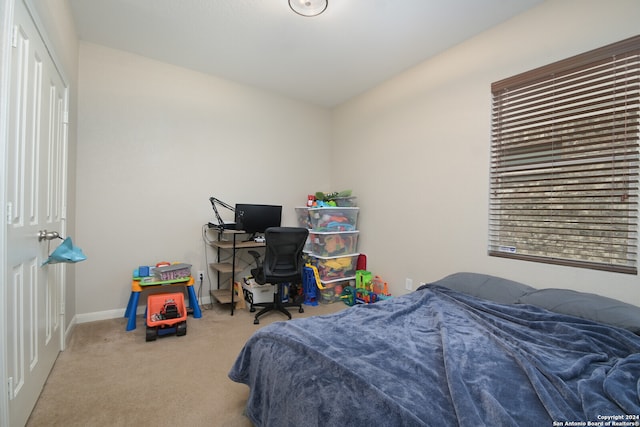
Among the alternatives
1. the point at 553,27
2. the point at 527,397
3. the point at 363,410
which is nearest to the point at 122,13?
the point at 363,410

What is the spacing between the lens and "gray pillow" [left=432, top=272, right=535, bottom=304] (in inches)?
80.4

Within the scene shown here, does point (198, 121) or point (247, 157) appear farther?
point (247, 157)

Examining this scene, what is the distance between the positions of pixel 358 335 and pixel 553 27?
266cm

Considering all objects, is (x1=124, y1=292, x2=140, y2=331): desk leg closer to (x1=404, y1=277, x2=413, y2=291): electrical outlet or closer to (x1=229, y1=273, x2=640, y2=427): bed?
(x1=229, y1=273, x2=640, y2=427): bed

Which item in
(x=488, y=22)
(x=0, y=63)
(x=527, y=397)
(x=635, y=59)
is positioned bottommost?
(x=527, y=397)

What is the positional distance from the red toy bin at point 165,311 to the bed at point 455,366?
53.0 inches

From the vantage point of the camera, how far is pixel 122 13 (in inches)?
93.5

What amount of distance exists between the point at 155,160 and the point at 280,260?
1.81m

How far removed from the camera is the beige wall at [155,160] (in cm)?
282

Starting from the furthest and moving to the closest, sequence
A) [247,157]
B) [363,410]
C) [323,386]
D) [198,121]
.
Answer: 1. [247,157]
2. [198,121]
3. [323,386]
4. [363,410]

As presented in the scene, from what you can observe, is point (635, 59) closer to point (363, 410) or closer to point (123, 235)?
point (363, 410)

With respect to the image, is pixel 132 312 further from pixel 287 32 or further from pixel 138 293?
pixel 287 32

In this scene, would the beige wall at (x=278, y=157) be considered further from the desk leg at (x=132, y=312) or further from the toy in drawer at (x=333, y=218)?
the desk leg at (x=132, y=312)

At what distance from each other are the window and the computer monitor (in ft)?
7.91
